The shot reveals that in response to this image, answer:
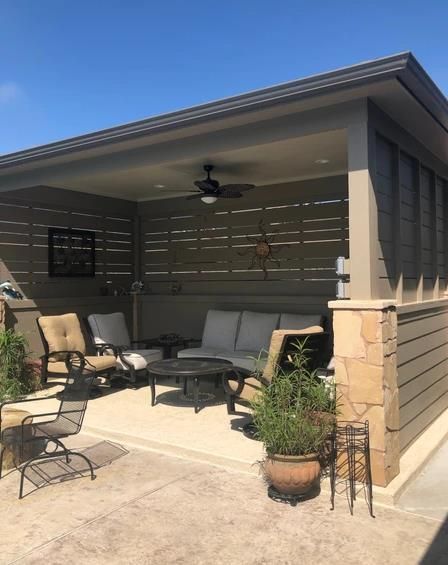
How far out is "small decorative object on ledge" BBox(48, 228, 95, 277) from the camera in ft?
26.3

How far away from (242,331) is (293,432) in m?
4.11

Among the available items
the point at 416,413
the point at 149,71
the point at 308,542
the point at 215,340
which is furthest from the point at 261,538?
the point at 149,71

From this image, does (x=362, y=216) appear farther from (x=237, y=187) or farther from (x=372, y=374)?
(x=237, y=187)

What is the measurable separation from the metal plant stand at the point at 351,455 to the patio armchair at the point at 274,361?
0.81 m

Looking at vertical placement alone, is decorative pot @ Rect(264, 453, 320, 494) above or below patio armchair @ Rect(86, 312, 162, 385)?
below

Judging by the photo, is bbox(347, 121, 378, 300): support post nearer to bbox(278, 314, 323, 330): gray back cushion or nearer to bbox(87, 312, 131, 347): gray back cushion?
bbox(278, 314, 323, 330): gray back cushion

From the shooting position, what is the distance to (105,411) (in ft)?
18.7

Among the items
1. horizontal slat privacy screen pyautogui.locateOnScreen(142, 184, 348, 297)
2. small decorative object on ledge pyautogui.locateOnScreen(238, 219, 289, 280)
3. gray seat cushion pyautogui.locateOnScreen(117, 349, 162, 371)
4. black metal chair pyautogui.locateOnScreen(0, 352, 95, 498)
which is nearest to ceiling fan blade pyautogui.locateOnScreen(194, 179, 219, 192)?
horizontal slat privacy screen pyautogui.locateOnScreen(142, 184, 348, 297)

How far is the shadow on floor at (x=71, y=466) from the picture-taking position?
151 inches

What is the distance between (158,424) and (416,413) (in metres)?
2.41

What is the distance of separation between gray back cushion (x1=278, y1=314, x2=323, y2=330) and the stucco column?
3.03 metres

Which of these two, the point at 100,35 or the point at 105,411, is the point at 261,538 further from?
Result: the point at 100,35

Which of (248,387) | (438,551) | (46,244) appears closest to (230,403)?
(248,387)

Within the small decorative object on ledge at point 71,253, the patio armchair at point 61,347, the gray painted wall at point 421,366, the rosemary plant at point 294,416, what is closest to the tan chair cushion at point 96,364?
the patio armchair at point 61,347
